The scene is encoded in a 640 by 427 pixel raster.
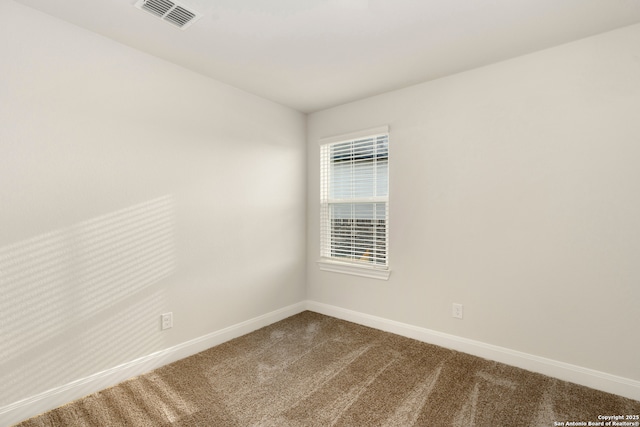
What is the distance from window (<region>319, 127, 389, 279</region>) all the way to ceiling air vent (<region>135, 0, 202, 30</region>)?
1894 millimetres

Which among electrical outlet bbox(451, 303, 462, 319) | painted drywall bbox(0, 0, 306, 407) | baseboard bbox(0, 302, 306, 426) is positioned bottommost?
baseboard bbox(0, 302, 306, 426)

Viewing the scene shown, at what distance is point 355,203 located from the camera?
3.50 m

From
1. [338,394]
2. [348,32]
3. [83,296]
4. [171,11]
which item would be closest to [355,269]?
[338,394]

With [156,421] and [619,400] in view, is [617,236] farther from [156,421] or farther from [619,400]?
[156,421]

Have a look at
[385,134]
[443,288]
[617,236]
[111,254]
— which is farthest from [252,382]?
[617,236]

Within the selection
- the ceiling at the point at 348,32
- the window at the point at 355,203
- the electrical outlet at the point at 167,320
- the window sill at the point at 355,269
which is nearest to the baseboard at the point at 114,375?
the electrical outlet at the point at 167,320

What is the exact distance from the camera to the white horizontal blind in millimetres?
3275

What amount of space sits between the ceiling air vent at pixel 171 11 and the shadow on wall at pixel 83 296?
4.11ft

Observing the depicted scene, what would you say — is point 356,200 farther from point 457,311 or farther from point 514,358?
point 514,358

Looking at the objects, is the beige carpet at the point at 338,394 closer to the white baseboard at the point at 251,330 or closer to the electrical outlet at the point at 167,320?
the white baseboard at the point at 251,330

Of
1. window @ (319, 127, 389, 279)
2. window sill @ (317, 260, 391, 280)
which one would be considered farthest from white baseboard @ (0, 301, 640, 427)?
window @ (319, 127, 389, 279)

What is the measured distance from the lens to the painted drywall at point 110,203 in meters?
1.87

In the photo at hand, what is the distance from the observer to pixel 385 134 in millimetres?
3201

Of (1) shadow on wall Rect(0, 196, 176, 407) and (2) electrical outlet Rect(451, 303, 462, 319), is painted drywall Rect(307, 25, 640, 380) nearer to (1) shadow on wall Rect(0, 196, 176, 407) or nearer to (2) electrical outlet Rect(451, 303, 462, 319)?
(2) electrical outlet Rect(451, 303, 462, 319)
